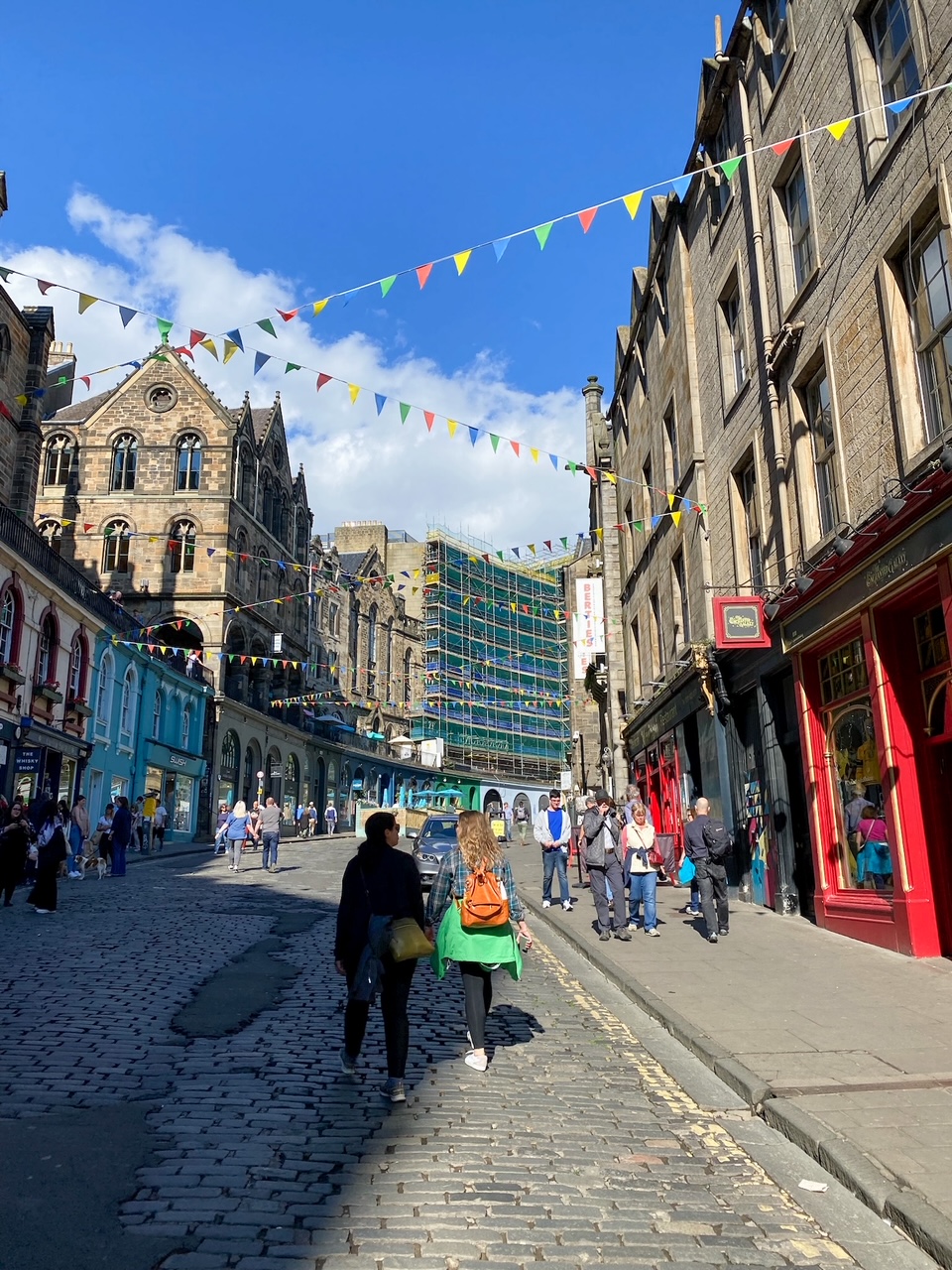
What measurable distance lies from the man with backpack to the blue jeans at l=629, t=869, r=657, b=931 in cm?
87

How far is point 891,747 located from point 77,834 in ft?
59.2

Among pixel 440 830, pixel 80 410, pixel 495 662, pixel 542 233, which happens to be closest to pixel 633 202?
pixel 542 233

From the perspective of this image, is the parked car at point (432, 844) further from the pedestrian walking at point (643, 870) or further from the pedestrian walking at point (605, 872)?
the pedestrian walking at point (605, 872)

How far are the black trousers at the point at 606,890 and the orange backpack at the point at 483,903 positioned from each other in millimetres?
5916

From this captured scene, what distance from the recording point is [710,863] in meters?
11.5

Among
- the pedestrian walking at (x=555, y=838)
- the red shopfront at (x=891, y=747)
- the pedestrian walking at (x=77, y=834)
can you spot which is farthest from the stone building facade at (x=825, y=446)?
the pedestrian walking at (x=77, y=834)

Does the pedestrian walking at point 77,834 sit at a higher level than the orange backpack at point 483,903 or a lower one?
higher

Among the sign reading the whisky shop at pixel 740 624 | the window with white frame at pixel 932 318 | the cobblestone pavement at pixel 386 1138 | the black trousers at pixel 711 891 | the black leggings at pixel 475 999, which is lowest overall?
the cobblestone pavement at pixel 386 1138

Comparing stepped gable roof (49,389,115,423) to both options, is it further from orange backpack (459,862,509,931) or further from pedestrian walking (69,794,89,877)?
orange backpack (459,862,509,931)

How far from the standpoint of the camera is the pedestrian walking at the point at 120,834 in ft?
Result: 68.2

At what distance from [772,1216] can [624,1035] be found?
3.37 m

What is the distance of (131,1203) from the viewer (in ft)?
12.6

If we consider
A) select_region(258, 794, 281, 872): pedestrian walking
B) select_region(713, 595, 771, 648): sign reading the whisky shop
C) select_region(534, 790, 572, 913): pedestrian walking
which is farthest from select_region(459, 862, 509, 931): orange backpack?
select_region(258, 794, 281, 872): pedestrian walking

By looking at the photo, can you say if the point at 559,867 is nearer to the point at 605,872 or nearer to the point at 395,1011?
the point at 605,872
